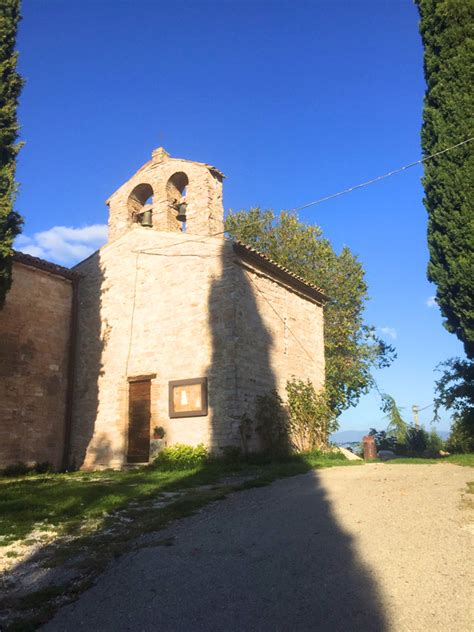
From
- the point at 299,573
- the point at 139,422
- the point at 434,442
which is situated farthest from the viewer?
the point at 434,442

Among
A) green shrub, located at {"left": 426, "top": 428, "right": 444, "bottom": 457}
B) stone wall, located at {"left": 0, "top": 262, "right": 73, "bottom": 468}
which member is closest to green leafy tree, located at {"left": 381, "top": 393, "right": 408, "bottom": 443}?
green shrub, located at {"left": 426, "top": 428, "right": 444, "bottom": 457}

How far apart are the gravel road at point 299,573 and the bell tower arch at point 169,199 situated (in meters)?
9.13

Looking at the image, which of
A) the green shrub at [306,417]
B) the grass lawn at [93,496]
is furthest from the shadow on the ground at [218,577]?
the green shrub at [306,417]

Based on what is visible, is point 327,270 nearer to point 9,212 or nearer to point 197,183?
point 197,183

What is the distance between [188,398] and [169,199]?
6.06 meters

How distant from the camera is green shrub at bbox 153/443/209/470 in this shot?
37.9 feet

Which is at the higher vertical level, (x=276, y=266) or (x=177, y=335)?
(x=276, y=266)

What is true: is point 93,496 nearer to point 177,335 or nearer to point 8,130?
point 177,335

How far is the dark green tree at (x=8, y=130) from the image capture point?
9617mm

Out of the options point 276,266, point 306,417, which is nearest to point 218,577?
point 306,417

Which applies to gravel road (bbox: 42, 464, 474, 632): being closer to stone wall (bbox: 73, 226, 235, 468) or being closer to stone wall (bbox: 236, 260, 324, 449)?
stone wall (bbox: 236, 260, 324, 449)

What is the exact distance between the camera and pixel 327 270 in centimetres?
2345

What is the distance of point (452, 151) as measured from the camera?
11859mm

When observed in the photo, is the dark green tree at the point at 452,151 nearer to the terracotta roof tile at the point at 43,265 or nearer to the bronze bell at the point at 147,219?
the bronze bell at the point at 147,219
